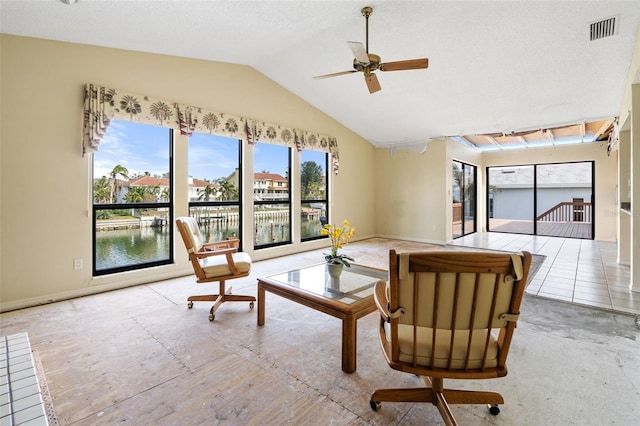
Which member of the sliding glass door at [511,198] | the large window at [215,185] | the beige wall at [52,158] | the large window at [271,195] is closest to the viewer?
the beige wall at [52,158]

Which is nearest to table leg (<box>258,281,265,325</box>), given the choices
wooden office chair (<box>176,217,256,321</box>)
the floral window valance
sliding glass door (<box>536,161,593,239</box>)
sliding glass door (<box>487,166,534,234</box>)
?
wooden office chair (<box>176,217,256,321</box>)

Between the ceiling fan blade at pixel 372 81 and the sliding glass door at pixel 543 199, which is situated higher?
the ceiling fan blade at pixel 372 81

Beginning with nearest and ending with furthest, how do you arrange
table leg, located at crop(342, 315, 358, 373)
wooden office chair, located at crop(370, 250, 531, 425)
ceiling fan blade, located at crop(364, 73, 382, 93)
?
wooden office chair, located at crop(370, 250, 531, 425)
table leg, located at crop(342, 315, 358, 373)
ceiling fan blade, located at crop(364, 73, 382, 93)

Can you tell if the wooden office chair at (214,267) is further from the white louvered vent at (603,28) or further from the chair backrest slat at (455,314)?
the white louvered vent at (603,28)

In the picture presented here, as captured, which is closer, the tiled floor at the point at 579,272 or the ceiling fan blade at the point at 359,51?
the ceiling fan blade at the point at 359,51

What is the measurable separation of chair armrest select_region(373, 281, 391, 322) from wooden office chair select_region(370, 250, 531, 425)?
11 millimetres

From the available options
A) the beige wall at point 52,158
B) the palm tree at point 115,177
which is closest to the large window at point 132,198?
the palm tree at point 115,177

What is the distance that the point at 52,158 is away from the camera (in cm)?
319

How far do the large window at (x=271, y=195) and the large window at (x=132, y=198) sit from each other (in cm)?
148

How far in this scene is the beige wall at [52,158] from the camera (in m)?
2.96

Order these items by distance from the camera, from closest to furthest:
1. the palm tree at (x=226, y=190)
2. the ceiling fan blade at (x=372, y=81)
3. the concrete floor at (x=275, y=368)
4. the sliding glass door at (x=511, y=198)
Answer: the concrete floor at (x=275, y=368) → the ceiling fan blade at (x=372, y=81) → the palm tree at (x=226, y=190) → the sliding glass door at (x=511, y=198)

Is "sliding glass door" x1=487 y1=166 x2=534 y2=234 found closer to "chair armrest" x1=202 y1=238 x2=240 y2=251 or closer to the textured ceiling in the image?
the textured ceiling

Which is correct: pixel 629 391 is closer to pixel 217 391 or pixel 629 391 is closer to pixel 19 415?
pixel 217 391

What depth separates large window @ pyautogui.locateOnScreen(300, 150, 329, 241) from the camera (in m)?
6.10
